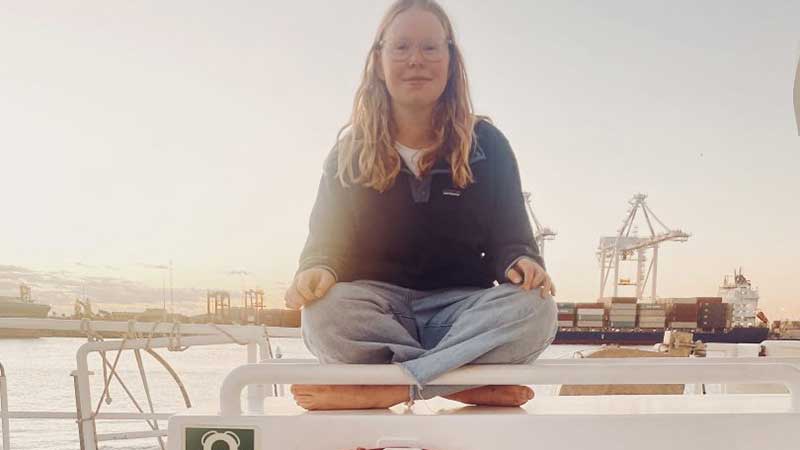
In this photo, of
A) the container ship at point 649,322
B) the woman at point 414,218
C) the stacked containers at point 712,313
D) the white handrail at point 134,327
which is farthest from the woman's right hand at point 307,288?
the stacked containers at point 712,313

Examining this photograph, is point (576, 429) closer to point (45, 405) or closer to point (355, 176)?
point (355, 176)

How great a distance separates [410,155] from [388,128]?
0.08 meters

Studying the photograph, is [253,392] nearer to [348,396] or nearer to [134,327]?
[348,396]

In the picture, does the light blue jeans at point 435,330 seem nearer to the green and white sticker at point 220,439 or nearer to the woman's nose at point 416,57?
the green and white sticker at point 220,439

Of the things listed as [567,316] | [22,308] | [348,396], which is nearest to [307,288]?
[348,396]

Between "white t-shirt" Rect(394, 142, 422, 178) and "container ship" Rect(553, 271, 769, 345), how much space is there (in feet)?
93.5

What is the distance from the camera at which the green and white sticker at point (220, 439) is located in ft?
2.04

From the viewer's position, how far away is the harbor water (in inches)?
192

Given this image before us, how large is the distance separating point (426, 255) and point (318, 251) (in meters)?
0.21

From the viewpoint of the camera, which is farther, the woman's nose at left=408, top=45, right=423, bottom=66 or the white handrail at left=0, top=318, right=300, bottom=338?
the white handrail at left=0, top=318, right=300, bottom=338

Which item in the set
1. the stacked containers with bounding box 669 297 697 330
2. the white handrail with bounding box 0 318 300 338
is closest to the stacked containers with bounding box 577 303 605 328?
the stacked containers with bounding box 669 297 697 330

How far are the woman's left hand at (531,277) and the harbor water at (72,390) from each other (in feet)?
1.50

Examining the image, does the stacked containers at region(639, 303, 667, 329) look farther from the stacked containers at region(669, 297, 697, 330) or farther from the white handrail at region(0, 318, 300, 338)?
the white handrail at region(0, 318, 300, 338)

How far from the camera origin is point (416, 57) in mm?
1040
